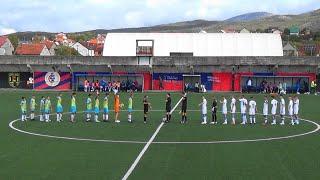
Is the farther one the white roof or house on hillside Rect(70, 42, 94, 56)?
house on hillside Rect(70, 42, 94, 56)

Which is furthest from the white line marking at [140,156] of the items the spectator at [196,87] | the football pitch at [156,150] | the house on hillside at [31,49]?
the house on hillside at [31,49]

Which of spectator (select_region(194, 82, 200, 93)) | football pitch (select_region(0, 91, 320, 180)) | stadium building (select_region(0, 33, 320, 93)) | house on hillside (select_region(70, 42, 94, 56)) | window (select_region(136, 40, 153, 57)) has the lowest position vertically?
football pitch (select_region(0, 91, 320, 180))

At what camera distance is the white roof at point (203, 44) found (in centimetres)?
6988

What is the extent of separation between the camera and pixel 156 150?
2173 centimetres

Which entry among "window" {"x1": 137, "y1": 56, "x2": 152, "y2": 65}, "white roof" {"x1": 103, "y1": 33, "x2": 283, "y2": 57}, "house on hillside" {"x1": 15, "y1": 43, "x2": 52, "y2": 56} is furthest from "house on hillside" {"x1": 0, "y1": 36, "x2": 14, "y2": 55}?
"window" {"x1": 137, "y1": 56, "x2": 152, "y2": 65}

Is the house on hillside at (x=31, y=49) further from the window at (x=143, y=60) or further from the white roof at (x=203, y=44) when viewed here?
the window at (x=143, y=60)

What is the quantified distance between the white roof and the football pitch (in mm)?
36805

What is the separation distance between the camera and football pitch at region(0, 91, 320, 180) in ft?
57.0

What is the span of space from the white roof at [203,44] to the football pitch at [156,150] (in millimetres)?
36805

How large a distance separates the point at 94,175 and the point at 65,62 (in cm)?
4910

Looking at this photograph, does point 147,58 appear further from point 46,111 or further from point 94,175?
point 94,175

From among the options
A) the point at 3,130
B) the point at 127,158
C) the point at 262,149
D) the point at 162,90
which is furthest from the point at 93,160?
the point at 162,90

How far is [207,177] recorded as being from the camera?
1677cm

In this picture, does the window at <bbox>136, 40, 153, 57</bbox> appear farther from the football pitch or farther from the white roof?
the football pitch
